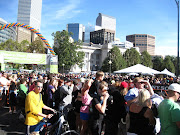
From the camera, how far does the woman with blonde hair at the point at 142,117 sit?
2.87 metres

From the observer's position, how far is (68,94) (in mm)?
5312

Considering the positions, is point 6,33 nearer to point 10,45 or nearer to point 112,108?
point 10,45

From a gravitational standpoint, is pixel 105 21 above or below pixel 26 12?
below

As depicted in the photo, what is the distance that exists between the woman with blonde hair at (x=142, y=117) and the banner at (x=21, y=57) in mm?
15969

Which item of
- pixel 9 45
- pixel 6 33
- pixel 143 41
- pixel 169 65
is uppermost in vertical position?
pixel 143 41

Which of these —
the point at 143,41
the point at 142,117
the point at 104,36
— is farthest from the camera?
the point at 143,41

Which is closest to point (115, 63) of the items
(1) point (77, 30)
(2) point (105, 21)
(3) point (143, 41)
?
(3) point (143, 41)

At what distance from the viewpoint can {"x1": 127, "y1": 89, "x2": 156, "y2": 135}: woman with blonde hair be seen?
287 cm

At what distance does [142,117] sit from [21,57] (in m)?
16.4

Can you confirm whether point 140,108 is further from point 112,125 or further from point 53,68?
point 53,68

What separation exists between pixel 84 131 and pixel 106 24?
598 feet

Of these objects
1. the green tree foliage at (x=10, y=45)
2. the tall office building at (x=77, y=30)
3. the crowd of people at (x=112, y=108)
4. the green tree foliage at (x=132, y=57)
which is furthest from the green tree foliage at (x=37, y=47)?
the tall office building at (x=77, y=30)

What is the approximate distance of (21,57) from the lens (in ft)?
56.1

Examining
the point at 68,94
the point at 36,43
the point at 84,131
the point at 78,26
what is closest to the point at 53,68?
the point at 68,94
